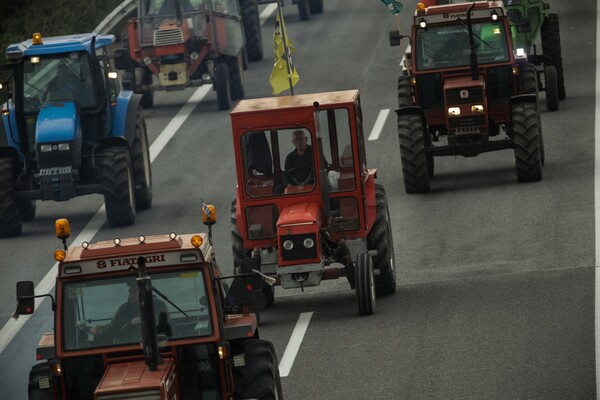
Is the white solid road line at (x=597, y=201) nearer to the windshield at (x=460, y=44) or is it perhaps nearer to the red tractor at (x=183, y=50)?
the windshield at (x=460, y=44)

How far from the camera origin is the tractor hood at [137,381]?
530 inches

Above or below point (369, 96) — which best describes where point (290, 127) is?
above

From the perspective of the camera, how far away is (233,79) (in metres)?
38.2

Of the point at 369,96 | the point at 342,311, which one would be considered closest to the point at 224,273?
the point at 342,311

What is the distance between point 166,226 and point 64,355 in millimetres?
14360

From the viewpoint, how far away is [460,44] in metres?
28.7

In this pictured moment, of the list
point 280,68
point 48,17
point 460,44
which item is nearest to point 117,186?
Result: point 460,44

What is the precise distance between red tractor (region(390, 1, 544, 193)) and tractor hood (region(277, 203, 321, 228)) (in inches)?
287

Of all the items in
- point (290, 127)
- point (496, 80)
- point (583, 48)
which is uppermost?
point (290, 127)

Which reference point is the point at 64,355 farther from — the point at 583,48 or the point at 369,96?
the point at 583,48

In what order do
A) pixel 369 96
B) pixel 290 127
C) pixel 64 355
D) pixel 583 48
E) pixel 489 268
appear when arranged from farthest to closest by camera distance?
1. pixel 583 48
2. pixel 369 96
3. pixel 489 268
4. pixel 290 127
5. pixel 64 355

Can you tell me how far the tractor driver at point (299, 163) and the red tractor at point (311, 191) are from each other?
0.01 meters

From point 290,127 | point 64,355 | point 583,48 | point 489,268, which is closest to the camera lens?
point 64,355

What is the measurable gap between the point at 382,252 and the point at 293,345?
7.52ft
